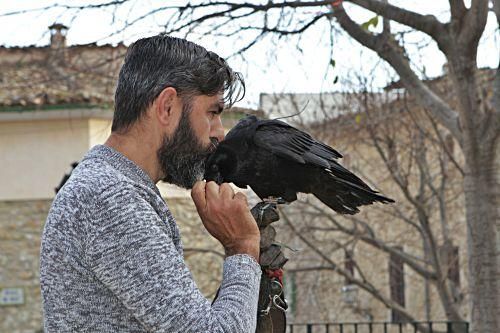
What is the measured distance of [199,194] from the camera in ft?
6.88

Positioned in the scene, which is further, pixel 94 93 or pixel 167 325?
pixel 94 93

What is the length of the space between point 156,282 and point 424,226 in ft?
32.7

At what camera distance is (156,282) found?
1.83 meters

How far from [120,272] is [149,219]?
126 mm

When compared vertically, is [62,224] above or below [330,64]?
below

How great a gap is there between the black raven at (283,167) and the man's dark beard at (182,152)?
200 mm

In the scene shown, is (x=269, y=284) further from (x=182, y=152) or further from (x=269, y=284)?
(x=182, y=152)

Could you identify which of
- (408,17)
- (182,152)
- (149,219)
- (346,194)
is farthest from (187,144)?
(408,17)

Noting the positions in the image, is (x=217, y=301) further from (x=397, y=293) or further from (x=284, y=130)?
(x=397, y=293)

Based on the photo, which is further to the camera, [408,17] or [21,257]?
[21,257]

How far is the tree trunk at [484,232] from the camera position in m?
6.32

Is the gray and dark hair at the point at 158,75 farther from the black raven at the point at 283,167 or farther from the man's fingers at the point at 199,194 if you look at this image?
the black raven at the point at 283,167

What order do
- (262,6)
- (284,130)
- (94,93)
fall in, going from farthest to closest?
(94,93) < (262,6) < (284,130)

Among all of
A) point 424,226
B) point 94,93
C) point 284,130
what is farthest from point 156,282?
point 94,93
